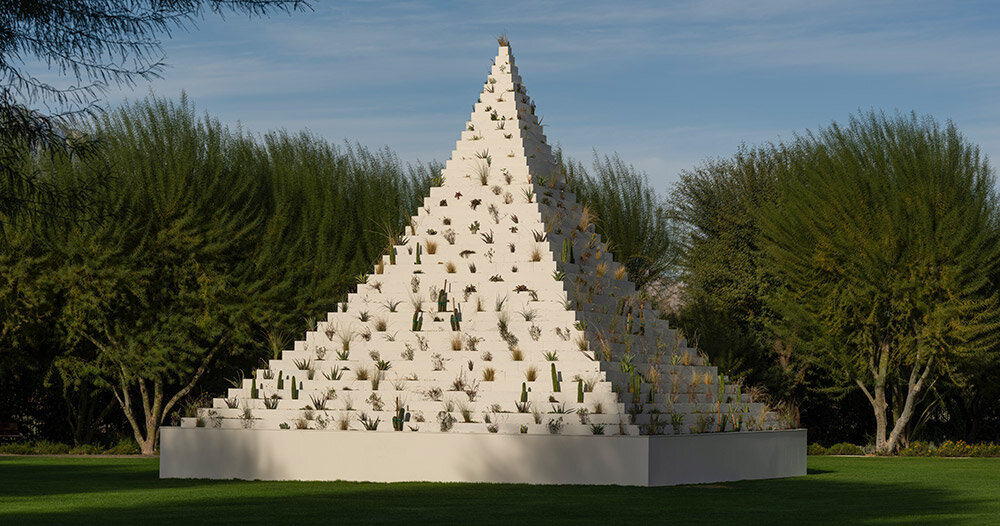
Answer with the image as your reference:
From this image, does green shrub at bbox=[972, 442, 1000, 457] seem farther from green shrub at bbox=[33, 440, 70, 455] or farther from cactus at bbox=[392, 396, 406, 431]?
green shrub at bbox=[33, 440, 70, 455]

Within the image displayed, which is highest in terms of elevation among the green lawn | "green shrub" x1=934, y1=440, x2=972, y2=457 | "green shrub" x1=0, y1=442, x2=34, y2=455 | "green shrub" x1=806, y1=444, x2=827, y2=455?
the green lawn

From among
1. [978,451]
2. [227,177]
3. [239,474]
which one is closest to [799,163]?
[978,451]

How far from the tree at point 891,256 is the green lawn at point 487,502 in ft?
49.0

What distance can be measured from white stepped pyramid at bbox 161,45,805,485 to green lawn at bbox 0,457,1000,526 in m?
0.89

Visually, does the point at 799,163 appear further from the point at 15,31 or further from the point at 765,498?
the point at 15,31

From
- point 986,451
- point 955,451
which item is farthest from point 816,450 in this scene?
point 986,451

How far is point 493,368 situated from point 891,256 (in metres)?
20.3

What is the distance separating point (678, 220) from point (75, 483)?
30475mm

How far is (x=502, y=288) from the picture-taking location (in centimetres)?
2331

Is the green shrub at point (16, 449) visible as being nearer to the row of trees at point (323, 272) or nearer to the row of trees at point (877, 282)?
the row of trees at point (323, 272)

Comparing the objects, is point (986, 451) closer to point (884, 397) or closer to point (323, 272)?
point (884, 397)

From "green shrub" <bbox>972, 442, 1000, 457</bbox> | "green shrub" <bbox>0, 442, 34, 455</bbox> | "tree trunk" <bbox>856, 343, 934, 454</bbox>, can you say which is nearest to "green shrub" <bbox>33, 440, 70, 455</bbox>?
"green shrub" <bbox>0, 442, 34, 455</bbox>

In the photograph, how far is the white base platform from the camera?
2080 centimetres

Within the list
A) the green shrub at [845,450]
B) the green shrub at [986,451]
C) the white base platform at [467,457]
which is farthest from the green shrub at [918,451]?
the white base platform at [467,457]
